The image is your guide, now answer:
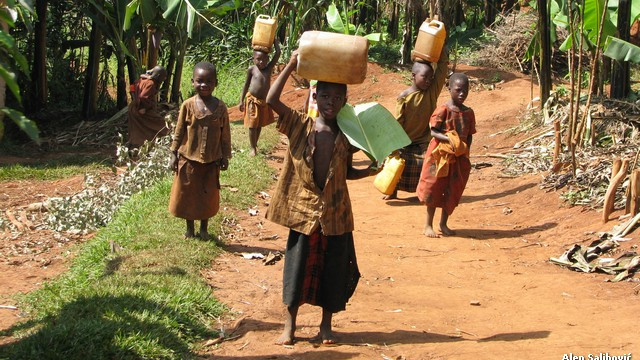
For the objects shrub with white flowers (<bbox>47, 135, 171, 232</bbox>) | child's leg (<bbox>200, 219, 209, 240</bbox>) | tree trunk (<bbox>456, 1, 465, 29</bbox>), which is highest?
tree trunk (<bbox>456, 1, 465, 29</bbox>)

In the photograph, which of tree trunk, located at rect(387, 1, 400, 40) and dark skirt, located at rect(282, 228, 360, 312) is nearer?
dark skirt, located at rect(282, 228, 360, 312)

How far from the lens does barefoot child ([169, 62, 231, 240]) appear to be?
657 centimetres

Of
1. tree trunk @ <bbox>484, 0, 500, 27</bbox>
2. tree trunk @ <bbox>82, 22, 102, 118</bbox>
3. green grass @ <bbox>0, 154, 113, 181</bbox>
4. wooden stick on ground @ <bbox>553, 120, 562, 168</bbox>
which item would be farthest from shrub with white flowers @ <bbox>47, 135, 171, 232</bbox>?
tree trunk @ <bbox>484, 0, 500, 27</bbox>

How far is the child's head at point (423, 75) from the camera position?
28.4 feet

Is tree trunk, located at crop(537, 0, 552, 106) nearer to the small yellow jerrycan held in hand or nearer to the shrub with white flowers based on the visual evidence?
the small yellow jerrycan held in hand

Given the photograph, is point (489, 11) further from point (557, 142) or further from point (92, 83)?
point (557, 142)

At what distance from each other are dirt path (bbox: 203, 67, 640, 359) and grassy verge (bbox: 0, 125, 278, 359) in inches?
8.7

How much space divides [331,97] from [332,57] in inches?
10.6

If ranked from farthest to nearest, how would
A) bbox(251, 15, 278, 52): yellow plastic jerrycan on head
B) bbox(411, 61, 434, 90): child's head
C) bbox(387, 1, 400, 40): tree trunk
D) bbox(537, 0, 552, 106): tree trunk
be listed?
bbox(387, 1, 400, 40): tree trunk
bbox(537, 0, 552, 106): tree trunk
bbox(251, 15, 278, 52): yellow plastic jerrycan on head
bbox(411, 61, 434, 90): child's head

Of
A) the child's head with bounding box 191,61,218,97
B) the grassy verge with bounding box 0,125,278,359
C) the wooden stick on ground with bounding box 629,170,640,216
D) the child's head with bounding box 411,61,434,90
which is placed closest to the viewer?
the grassy verge with bounding box 0,125,278,359

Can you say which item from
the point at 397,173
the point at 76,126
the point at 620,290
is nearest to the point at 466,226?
the point at 397,173

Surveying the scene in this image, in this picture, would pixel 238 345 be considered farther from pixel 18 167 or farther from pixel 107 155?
pixel 107 155

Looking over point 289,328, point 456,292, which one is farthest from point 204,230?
point 289,328

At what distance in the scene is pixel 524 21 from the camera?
61.2 feet
